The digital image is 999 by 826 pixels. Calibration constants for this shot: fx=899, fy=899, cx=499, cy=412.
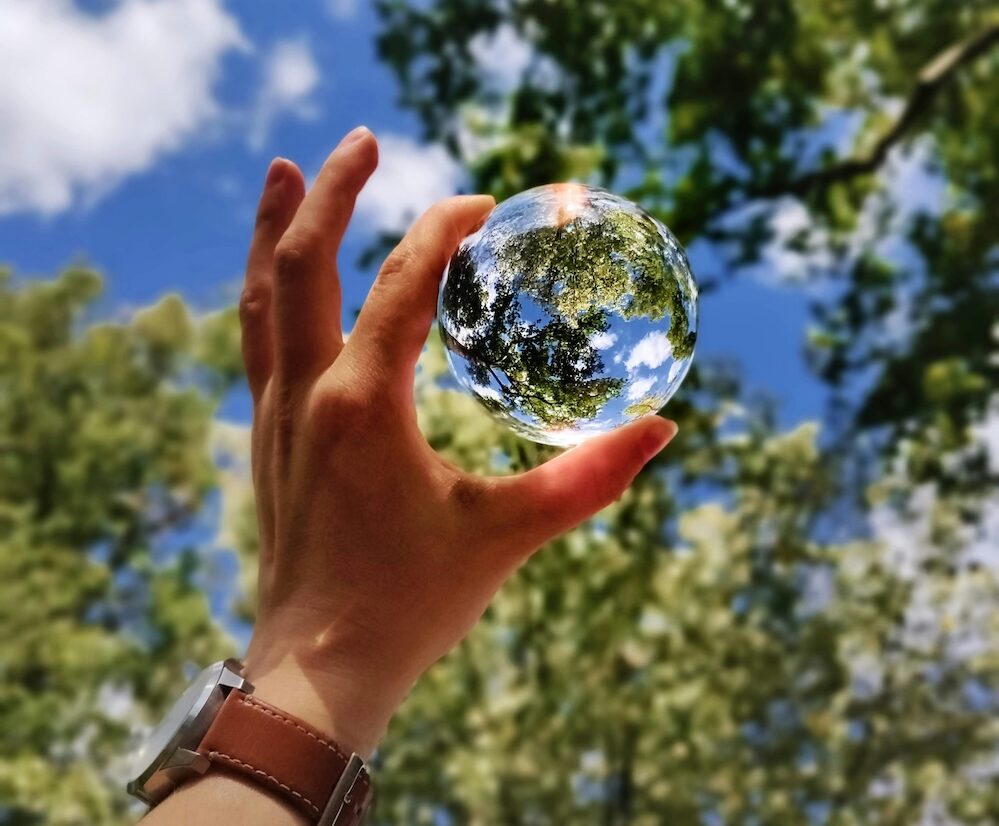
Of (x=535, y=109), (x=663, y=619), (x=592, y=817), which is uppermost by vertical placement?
(x=535, y=109)

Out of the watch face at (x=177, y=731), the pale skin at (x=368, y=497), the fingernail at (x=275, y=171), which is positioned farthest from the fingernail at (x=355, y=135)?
the watch face at (x=177, y=731)

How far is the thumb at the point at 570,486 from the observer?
91.4 inches

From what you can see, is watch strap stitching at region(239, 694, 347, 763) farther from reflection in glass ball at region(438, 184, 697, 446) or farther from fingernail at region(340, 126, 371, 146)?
fingernail at region(340, 126, 371, 146)

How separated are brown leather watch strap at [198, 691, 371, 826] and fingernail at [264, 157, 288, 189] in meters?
1.72

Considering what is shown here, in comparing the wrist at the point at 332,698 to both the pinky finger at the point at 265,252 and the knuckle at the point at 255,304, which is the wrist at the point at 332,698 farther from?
the knuckle at the point at 255,304

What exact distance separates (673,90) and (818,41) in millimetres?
1792

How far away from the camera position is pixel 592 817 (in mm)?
13008

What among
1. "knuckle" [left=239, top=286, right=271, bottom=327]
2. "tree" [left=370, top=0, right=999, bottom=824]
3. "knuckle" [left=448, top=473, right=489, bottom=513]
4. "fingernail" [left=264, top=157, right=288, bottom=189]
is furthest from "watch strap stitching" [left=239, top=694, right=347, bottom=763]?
"tree" [left=370, top=0, right=999, bottom=824]

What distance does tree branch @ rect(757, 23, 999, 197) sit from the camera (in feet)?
27.9

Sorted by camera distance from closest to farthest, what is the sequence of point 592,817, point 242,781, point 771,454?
point 242,781 < point 771,454 < point 592,817

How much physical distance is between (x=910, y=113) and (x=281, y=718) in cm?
895

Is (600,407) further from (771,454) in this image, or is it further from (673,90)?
(771,454)

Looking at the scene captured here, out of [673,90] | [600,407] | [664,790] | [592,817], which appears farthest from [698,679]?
[600,407]

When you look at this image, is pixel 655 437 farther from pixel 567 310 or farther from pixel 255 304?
pixel 255 304
